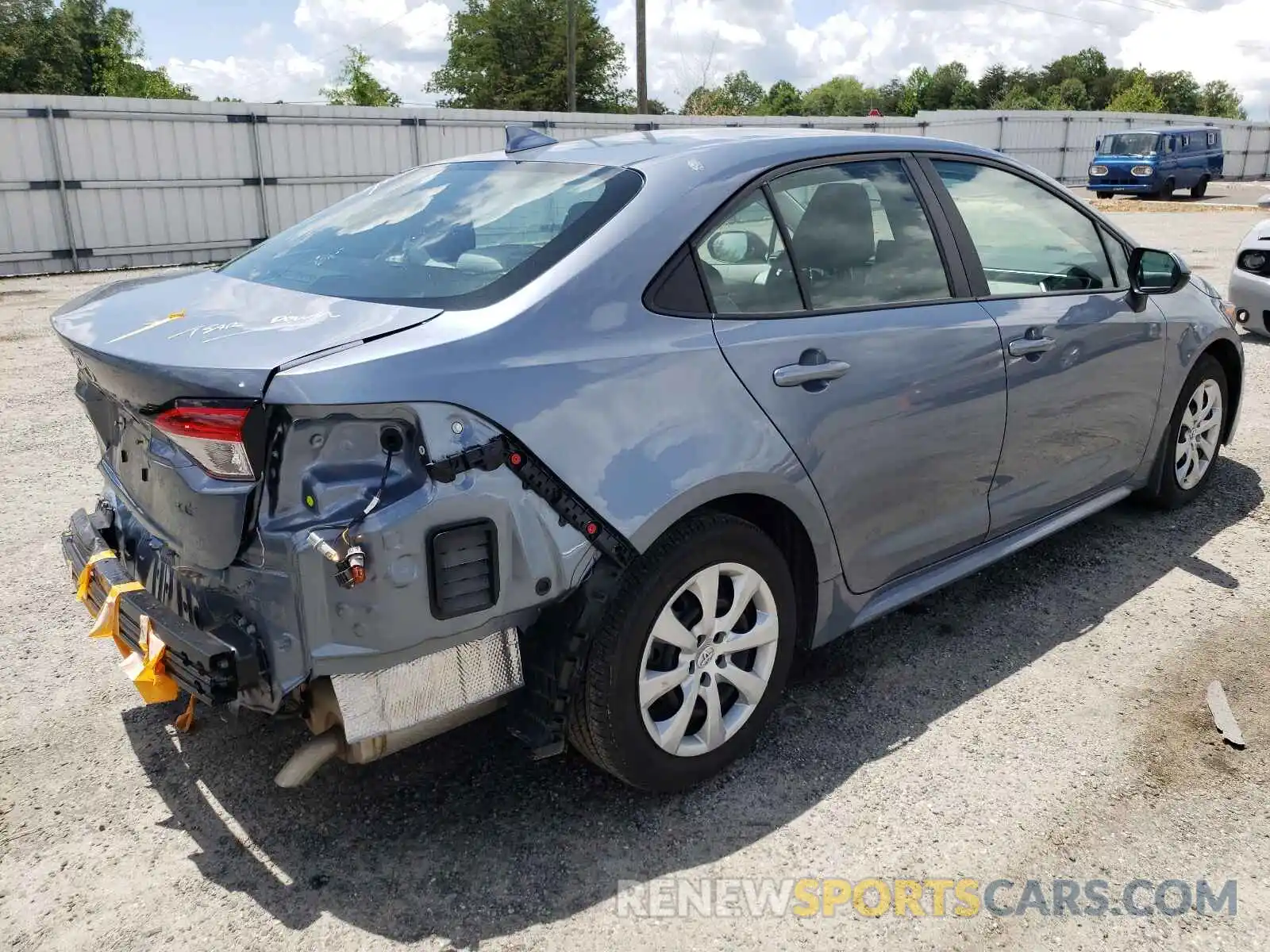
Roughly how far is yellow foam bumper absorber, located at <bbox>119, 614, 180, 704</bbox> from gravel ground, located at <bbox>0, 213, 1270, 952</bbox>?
437 mm

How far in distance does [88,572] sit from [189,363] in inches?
37.4

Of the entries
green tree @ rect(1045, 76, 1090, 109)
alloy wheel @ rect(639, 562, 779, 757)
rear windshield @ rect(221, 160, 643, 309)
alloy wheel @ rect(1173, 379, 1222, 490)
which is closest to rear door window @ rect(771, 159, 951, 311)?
rear windshield @ rect(221, 160, 643, 309)

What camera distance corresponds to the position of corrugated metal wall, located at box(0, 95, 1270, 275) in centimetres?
1416

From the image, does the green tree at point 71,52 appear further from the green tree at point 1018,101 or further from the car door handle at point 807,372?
the green tree at point 1018,101

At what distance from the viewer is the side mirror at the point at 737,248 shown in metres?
2.73

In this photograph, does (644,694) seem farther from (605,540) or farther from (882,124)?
(882,124)

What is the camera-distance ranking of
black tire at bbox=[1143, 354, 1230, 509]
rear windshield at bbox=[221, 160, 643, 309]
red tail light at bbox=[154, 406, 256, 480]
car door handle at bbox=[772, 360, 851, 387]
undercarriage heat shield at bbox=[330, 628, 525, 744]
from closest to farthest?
red tail light at bbox=[154, 406, 256, 480]
undercarriage heat shield at bbox=[330, 628, 525, 744]
rear windshield at bbox=[221, 160, 643, 309]
car door handle at bbox=[772, 360, 851, 387]
black tire at bbox=[1143, 354, 1230, 509]

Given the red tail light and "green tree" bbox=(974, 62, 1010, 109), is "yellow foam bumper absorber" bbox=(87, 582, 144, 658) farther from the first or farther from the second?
"green tree" bbox=(974, 62, 1010, 109)

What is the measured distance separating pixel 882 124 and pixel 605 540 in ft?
85.7

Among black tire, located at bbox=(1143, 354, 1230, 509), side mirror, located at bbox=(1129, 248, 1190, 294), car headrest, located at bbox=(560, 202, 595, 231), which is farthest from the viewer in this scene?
black tire, located at bbox=(1143, 354, 1230, 509)

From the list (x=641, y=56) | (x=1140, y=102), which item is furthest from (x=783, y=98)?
(x=641, y=56)

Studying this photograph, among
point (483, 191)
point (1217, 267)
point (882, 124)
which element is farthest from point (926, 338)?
point (882, 124)

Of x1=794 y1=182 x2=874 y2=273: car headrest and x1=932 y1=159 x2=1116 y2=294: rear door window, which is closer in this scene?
x1=794 y1=182 x2=874 y2=273: car headrest

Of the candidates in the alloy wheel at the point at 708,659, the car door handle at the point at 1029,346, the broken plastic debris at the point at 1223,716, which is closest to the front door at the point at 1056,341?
the car door handle at the point at 1029,346
